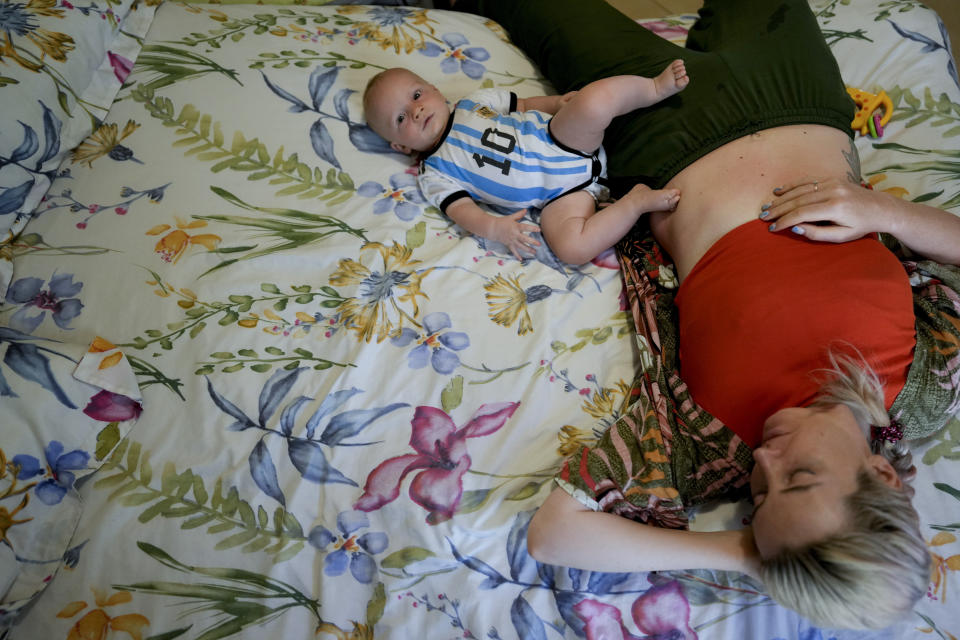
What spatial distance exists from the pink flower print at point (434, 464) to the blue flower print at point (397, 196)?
1.27ft

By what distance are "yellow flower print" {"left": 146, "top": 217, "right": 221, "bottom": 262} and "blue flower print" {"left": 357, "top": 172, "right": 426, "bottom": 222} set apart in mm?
267

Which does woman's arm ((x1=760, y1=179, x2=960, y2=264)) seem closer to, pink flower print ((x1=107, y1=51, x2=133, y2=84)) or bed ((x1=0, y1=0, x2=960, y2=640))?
bed ((x1=0, y1=0, x2=960, y2=640))

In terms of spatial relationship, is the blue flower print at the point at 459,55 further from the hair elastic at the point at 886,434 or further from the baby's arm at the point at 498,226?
the hair elastic at the point at 886,434

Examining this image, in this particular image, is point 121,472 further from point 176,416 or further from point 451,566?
point 451,566

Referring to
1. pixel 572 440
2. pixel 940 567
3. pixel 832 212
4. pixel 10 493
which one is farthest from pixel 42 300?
pixel 940 567

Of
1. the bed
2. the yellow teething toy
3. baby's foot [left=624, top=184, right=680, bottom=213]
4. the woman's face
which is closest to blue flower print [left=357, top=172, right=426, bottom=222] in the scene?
the bed

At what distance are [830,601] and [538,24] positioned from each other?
1.15 meters

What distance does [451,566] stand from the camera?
83cm

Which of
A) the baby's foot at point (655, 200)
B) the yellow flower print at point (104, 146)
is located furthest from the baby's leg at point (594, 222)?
the yellow flower print at point (104, 146)

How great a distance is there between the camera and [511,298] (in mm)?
1062

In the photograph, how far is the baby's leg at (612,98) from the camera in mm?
1104

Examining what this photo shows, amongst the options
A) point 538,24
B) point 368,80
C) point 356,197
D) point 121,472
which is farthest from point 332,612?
point 538,24

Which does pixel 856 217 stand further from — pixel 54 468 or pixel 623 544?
pixel 54 468

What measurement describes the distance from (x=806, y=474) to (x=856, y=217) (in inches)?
15.8
